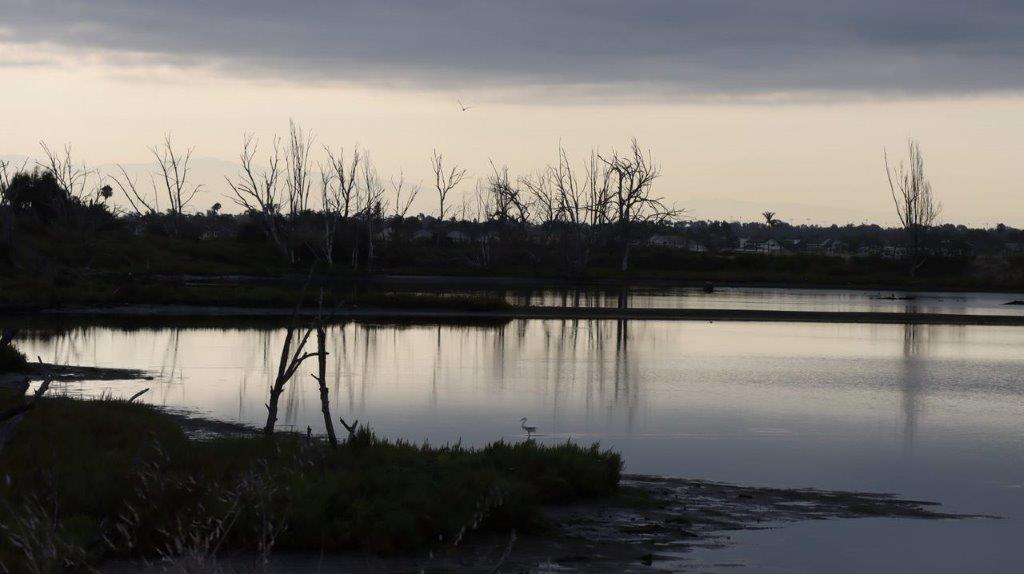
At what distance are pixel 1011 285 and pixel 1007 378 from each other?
5453cm

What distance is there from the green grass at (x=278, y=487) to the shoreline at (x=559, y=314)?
24776 millimetres

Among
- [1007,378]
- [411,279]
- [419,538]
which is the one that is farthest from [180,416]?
[411,279]

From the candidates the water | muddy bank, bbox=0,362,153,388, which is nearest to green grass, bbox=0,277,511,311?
the water

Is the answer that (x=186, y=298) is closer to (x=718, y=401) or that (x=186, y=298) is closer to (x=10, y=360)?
(x=10, y=360)

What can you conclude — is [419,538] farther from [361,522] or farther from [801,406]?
[801,406]

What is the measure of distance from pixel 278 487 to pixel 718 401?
11483 millimetres

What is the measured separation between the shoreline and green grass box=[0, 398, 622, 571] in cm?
2478

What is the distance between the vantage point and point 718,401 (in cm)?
1967

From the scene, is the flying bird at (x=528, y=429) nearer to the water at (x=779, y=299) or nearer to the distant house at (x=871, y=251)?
the water at (x=779, y=299)

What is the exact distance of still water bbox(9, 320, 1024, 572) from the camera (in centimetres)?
1076

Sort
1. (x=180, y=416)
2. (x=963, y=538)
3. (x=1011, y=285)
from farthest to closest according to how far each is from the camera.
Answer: (x=1011, y=285)
(x=180, y=416)
(x=963, y=538)

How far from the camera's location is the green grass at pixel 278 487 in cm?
879

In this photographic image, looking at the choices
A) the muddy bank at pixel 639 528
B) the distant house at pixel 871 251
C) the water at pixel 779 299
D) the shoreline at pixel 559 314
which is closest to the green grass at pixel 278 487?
the muddy bank at pixel 639 528

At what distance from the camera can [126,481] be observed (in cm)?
958
